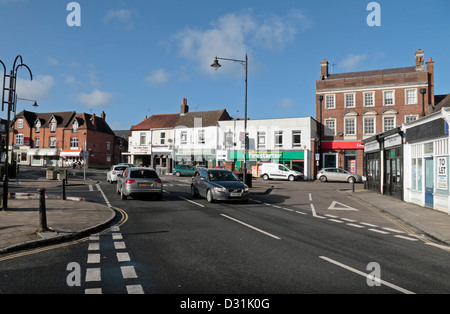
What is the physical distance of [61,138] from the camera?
5878 centimetres

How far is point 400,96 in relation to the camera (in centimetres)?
3647

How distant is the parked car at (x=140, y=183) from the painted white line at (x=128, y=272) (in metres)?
9.57

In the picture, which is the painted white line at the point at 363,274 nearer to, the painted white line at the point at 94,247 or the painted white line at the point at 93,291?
the painted white line at the point at 93,291

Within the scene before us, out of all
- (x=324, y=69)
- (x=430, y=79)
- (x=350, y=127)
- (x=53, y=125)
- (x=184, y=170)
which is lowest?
(x=184, y=170)

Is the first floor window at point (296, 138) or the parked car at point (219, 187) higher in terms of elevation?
the first floor window at point (296, 138)

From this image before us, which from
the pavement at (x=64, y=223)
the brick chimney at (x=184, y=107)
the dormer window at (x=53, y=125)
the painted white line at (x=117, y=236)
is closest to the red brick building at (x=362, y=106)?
the brick chimney at (x=184, y=107)

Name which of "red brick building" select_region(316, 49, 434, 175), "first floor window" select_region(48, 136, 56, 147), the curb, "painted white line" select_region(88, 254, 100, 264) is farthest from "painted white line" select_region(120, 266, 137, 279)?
"first floor window" select_region(48, 136, 56, 147)

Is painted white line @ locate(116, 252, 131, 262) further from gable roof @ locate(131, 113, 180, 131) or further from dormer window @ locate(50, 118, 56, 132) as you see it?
dormer window @ locate(50, 118, 56, 132)

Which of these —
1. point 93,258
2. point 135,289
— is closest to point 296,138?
point 93,258

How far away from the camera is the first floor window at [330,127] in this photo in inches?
1534

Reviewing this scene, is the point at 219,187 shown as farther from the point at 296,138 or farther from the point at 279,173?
the point at 296,138

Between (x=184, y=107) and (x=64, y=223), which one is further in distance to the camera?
(x=184, y=107)

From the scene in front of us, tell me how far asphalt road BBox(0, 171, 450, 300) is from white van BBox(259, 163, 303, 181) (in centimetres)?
2429

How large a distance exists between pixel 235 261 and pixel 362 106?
37602 mm
